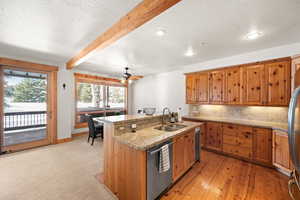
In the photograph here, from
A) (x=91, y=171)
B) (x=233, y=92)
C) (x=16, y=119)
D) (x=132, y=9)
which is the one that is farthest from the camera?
(x=16, y=119)

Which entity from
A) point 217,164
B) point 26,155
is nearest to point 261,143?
point 217,164

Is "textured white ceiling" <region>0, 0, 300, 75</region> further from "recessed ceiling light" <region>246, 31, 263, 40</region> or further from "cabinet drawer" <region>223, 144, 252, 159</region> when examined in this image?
"cabinet drawer" <region>223, 144, 252, 159</region>

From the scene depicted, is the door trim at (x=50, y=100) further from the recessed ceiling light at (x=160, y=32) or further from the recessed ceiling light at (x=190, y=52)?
the recessed ceiling light at (x=190, y=52)

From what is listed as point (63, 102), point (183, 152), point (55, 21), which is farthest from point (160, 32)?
point (63, 102)

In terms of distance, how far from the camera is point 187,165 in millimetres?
2406

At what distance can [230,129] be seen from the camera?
311 cm

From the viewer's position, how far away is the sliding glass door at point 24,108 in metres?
3.42

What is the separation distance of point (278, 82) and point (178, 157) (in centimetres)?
272

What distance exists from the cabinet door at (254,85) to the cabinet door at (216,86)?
52 centimetres

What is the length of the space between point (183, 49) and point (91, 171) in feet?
11.4

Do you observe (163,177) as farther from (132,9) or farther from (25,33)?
(25,33)

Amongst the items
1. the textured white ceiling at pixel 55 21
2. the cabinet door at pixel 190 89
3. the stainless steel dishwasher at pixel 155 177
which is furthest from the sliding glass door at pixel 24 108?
the cabinet door at pixel 190 89

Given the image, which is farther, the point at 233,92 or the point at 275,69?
the point at 233,92

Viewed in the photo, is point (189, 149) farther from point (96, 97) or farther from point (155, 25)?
point (96, 97)
